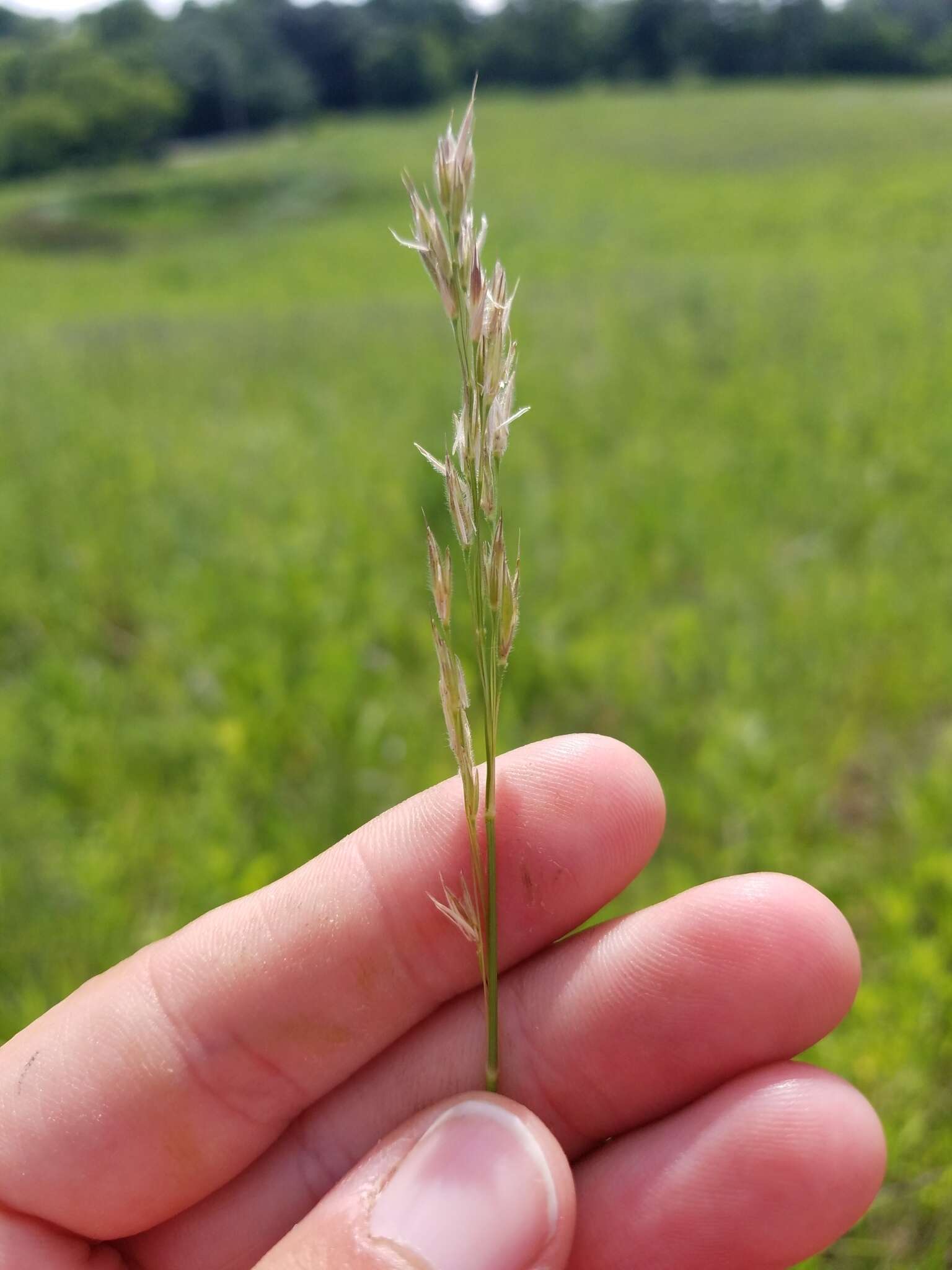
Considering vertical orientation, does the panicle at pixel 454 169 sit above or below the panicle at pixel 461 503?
above

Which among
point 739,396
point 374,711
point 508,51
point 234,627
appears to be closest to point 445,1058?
point 374,711

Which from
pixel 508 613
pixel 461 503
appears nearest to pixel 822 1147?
pixel 508 613

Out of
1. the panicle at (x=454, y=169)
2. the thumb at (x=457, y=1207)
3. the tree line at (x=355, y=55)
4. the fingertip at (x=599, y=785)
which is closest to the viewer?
the panicle at (x=454, y=169)

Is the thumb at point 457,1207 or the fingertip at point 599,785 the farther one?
the fingertip at point 599,785

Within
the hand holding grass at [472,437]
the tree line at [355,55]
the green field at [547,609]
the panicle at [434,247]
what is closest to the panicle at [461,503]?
the hand holding grass at [472,437]

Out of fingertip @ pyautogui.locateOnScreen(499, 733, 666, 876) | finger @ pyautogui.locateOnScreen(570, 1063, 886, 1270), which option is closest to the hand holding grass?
fingertip @ pyautogui.locateOnScreen(499, 733, 666, 876)

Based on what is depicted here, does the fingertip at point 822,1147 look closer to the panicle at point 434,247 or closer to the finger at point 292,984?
the finger at point 292,984
